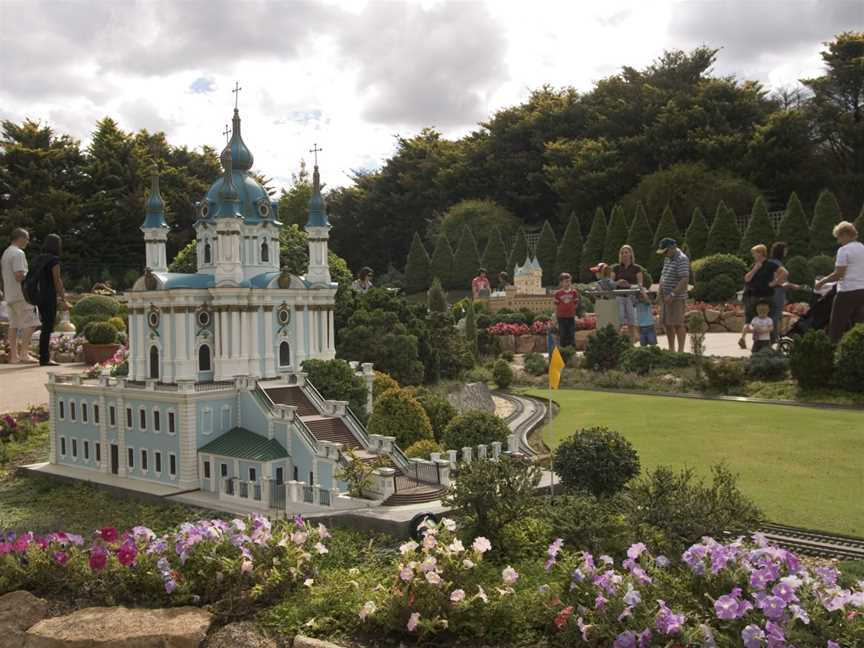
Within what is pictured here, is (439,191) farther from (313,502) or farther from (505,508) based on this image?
(505,508)

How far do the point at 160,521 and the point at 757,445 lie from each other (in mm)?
14475

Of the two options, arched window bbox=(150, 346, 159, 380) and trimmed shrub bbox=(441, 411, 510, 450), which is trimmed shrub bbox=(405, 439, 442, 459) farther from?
arched window bbox=(150, 346, 159, 380)

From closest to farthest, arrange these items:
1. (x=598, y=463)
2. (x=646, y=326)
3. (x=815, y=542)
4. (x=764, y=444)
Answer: (x=815, y=542)
(x=598, y=463)
(x=764, y=444)
(x=646, y=326)

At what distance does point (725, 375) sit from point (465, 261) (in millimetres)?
Answer: 46363

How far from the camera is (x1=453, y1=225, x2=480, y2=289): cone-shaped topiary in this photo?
72375 millimetres

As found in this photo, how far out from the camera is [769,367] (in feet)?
89.9

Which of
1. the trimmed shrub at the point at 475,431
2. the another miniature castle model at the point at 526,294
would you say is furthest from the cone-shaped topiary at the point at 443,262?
the trimmed shrub at the point at 475,431

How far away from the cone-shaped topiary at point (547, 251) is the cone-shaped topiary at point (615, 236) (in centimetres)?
662

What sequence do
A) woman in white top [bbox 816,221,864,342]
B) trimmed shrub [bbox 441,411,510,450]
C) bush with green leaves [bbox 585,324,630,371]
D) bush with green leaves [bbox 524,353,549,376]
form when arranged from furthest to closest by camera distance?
bush with green leaves [bbox 524,353,549,376]
bush with green leaves [bbox 585,324,630,371]
trimmed shrub [bbox 441,411,510,450]
woman in white top [bbox 816,221,864,342]

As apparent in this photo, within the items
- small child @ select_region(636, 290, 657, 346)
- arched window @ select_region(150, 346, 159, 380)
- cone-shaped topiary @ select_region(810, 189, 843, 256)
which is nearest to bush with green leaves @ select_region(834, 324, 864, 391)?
small child @ select_region(636, 290, 657, 346)

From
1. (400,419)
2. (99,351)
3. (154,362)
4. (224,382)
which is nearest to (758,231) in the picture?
(400,419)

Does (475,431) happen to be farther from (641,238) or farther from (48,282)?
(641,238)

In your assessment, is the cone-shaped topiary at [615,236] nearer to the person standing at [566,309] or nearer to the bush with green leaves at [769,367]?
the person standing at [566,309]

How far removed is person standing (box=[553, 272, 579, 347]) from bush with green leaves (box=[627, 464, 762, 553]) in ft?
63.4
